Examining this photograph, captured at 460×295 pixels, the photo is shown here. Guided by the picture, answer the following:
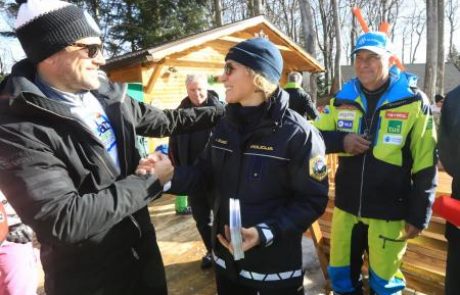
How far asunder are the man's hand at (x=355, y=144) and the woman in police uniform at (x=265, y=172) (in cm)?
69

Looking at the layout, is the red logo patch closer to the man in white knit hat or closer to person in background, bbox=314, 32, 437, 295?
person in background, bbox=314, 32, 437, 295

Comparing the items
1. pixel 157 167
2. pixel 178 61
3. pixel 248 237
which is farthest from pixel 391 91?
pixel 178 61

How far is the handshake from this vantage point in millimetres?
1667

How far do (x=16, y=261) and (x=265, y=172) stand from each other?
1862 millimetres

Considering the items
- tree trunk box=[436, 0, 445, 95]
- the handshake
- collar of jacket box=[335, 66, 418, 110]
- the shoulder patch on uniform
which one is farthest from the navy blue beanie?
tree trunk box=[436, 0, 445, 95]

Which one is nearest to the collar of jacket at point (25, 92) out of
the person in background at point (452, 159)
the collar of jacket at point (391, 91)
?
the person in background at point (452, 159)

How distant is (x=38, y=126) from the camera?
143 cm

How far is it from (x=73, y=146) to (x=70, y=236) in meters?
0.38

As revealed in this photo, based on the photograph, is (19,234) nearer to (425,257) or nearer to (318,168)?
(318,168)

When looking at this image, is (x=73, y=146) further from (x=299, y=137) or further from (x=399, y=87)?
(x=399, y=87)

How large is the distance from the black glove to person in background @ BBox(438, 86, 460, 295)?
103 inches

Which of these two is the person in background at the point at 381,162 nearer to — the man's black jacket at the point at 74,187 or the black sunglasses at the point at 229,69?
the black sunglasses at the point at 229,69

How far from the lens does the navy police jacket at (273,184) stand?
5.83 feet

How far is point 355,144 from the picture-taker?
2473 mm
